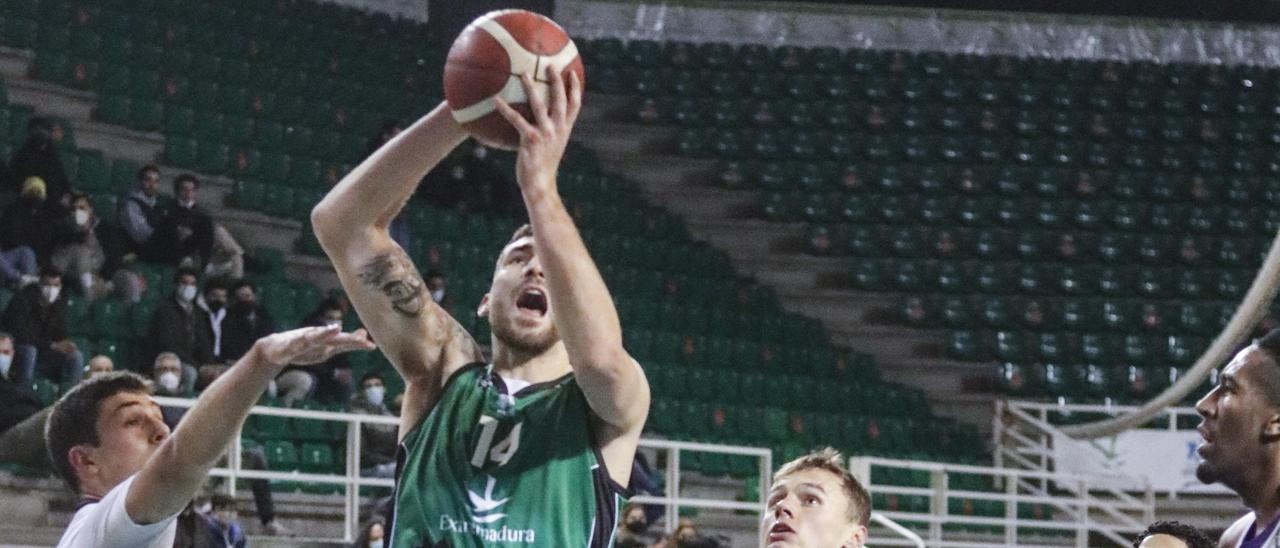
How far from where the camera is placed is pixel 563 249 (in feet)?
10.6

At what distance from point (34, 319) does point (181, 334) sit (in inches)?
35.4

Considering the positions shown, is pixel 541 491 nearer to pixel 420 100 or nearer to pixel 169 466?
pixel 169 466

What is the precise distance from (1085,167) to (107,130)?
32.3ft

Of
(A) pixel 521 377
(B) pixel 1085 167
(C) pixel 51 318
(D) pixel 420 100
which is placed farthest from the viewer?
(B) pixel 1085 167

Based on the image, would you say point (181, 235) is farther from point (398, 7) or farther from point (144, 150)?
point (398, 7)

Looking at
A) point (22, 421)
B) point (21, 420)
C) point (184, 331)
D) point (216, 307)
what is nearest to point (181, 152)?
point (216, 307)

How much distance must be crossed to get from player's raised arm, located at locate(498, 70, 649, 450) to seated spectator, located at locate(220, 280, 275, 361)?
8851mm

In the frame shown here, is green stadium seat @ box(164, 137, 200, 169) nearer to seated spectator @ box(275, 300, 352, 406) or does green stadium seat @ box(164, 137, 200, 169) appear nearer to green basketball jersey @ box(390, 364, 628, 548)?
seated spectator @ box(275, 300, 352, 406)

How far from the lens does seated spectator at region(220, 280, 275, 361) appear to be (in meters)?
12.0

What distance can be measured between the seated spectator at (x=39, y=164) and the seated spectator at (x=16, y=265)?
2.35 ft

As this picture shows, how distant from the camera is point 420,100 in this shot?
18016 millimetres

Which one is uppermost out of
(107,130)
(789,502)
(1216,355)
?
(107,130)

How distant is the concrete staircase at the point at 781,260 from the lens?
17.6 metres

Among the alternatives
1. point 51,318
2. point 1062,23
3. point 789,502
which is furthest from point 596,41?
point 789,502
